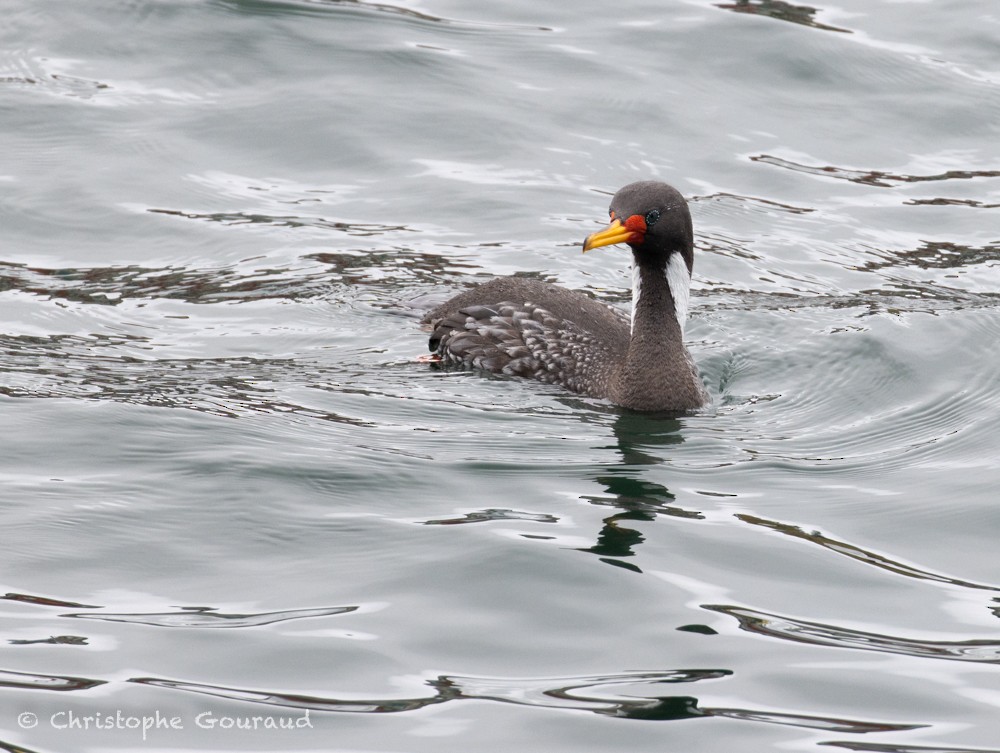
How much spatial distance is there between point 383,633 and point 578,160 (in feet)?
27.0

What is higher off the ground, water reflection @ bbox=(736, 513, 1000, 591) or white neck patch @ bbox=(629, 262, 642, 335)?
white neck patch @ bbox=(629, 262, 642, 335)

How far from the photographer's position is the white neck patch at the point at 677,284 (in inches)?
368

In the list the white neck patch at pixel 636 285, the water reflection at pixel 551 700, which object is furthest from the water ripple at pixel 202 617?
the white neck patch at pixel 636 285

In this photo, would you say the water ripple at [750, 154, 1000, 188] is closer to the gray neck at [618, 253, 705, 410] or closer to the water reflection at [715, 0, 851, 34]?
the water reflection at [715, 0, 851, 34]

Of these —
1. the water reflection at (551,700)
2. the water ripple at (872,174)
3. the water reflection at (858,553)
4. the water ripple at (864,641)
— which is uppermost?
the water ripple at (872,174)

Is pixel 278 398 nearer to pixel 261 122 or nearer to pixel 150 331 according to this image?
pixel 150 331

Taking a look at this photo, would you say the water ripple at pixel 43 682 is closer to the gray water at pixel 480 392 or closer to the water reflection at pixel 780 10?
the gray water at pixel 480 392

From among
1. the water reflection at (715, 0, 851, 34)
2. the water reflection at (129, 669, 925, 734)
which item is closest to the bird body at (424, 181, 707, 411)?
the water reflection at (129, 669, 925, 734)

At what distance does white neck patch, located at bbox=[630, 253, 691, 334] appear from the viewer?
Result: 9.34m

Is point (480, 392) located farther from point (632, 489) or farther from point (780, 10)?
point (780, 10)

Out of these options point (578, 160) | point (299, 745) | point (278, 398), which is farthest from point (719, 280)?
point (299, 745)

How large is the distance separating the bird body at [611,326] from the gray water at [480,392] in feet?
0.59

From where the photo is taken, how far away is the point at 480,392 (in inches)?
378

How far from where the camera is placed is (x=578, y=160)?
13781mm
